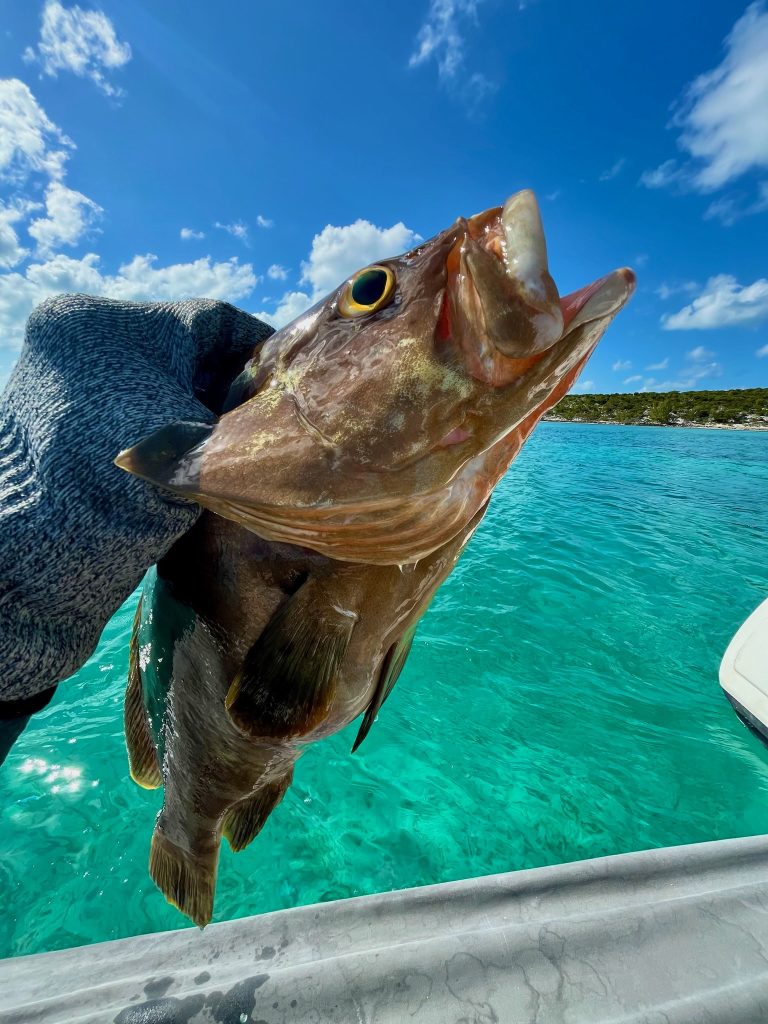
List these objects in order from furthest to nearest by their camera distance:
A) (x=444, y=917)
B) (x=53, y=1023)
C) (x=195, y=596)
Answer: (x=444, y=917), (x=53, y=1023), (x=195, y=596)

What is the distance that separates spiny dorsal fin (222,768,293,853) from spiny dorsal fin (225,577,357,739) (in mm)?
635

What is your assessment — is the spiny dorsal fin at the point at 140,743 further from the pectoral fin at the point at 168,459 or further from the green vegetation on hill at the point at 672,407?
the green vegetation on hill at the point at 672,407

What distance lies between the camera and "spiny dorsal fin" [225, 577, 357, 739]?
979mm

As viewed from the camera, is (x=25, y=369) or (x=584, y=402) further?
(x=584, y=402)

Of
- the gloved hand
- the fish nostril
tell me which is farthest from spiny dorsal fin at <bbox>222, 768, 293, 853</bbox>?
the fish nostril

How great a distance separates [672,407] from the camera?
6328cm

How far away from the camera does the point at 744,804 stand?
356 cm

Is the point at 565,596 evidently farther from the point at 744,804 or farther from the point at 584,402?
the point at 584,402

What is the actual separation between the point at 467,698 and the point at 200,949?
11.0 feet

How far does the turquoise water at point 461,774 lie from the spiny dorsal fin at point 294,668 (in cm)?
263

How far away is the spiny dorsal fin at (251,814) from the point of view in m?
1.51

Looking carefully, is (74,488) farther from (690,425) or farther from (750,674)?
(690,425)

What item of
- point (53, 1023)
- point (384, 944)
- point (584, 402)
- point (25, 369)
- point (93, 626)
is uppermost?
point (584, 402)

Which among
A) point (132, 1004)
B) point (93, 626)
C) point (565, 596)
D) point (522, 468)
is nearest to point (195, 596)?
point (93, 626)
